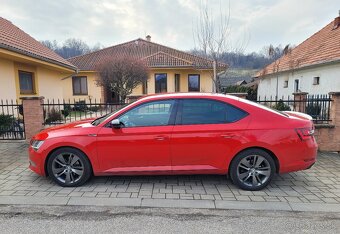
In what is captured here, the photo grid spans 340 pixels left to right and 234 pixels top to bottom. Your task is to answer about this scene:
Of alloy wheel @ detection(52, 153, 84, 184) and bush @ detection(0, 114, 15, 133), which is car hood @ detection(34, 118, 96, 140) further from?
bush @ detection(0, 114, 15, 133)

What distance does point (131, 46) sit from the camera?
24.1 m

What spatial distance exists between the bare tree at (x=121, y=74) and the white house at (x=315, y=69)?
9706mm

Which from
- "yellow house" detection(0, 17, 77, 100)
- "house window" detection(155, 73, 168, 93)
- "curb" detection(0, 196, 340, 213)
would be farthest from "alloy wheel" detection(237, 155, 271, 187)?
"house window" detection(155, 73, 168, 93)

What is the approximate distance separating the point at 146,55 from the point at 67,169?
1942cm

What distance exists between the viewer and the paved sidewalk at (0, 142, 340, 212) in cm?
345

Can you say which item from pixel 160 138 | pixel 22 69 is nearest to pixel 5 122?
pixel 22 69

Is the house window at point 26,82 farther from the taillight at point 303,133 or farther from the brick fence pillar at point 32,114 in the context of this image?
the taillight at point 303,133

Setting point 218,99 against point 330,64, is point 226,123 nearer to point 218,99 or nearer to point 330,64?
point 218,99

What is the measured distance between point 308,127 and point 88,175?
3.63m

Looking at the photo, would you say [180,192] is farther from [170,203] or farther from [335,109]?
[335,109]

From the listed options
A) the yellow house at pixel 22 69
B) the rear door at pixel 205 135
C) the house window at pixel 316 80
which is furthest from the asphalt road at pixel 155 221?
the house window at pixel 316 80

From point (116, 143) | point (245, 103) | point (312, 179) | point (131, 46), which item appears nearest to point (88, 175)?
point (116, 143)

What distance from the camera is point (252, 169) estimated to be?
382 cm

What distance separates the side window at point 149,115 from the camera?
12.7ft
